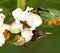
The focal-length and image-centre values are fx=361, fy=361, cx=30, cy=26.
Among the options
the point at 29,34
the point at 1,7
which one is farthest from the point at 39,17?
the point at 1,7

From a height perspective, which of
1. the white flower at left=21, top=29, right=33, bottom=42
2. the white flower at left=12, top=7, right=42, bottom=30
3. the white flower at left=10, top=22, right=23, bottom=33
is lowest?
the white flower at left=21, top=29, right=33, bottom=42

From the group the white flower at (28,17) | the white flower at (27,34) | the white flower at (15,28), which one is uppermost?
the white flower at (28,17)

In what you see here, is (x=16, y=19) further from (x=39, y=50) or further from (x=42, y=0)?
(x=39, y=50)

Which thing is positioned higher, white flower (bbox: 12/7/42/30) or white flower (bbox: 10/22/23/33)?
white flower (bbox: 12/7/42/30)

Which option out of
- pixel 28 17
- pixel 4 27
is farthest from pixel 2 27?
pixel 28 17

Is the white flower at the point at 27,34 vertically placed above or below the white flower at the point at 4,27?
below

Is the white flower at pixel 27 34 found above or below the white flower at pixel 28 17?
below
